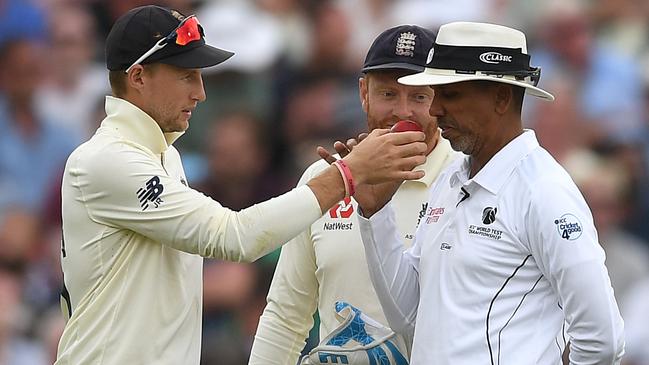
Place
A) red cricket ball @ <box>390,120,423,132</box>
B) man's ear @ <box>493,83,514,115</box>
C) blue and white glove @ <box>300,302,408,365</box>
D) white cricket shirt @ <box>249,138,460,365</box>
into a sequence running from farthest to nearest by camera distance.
A: white cricket shirt @ <box>249,138,460,365</box>, blue and white glove @ <box>300,302,408,365</box>, red cricket ball @ <box>390,120,423,132</box>, man's ear @ <box>493,83,514,115</box>

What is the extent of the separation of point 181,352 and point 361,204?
29.1 inches

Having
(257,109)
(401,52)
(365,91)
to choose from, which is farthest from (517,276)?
(257,109)

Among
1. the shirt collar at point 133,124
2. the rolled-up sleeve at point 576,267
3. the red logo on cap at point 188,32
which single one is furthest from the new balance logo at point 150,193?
the rolled-up sleeve at point 576,267

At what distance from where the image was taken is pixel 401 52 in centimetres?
449

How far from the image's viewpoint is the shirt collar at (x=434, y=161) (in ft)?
14.7

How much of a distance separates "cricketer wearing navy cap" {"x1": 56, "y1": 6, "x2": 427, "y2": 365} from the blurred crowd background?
3351 millimetres

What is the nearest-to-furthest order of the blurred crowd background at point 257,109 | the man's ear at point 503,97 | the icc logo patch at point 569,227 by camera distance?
the icc logo patch at point 569,227
the man's ear at point 503,97
the blurred crowd background at point 257,109

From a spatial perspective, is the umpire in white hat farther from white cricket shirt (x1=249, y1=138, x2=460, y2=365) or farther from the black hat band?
white cricket shirt (x1=249, y1=138, x2=460, y2=365)

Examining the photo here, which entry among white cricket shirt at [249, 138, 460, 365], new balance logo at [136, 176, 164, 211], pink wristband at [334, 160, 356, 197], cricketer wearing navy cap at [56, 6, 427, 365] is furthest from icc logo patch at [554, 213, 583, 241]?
new balance logo at [136, 176, 164, 211]

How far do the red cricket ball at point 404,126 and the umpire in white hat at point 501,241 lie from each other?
0.91ft

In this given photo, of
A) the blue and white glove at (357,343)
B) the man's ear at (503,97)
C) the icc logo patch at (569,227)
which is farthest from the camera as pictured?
the blue and white glove at (357,343)

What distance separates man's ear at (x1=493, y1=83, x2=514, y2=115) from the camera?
377 centimetres

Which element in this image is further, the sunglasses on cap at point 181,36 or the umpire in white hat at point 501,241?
the sunglasses on cap at point 181,36

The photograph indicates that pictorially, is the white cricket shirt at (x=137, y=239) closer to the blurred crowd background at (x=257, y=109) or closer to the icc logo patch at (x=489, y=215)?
the icc logo patch at (x=489, y=215)
